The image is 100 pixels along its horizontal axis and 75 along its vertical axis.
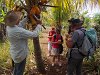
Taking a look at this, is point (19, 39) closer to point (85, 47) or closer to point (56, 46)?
point (85, 47)

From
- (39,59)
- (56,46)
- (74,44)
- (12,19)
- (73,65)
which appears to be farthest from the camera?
(56,46)

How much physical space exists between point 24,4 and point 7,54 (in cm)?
250

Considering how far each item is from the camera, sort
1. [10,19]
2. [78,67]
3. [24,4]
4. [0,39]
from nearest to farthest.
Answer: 1. [10,19]
2. [78,67]
3. [24,4]
4. [0,39]

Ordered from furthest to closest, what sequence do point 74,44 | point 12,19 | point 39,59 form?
point 39,59, point 74,44, point 12,19

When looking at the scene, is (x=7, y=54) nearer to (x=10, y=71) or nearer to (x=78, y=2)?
(x=10, y=71)

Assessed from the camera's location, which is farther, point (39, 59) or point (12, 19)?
point (39, 59)

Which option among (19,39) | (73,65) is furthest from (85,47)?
(19,39)

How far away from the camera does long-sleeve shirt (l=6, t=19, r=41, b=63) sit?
5.55 m

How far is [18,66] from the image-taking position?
5.93 meters

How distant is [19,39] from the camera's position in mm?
5629

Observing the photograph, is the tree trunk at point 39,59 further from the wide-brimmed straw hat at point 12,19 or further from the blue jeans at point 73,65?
the wide-brimmed straw hat at point 12,19

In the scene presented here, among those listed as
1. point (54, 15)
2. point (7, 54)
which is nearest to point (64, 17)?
point (54, 15)

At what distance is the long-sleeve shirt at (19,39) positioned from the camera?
5.55 meters

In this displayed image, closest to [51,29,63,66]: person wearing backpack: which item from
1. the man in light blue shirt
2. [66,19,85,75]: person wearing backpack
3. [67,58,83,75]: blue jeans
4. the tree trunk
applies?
the tree trunk
